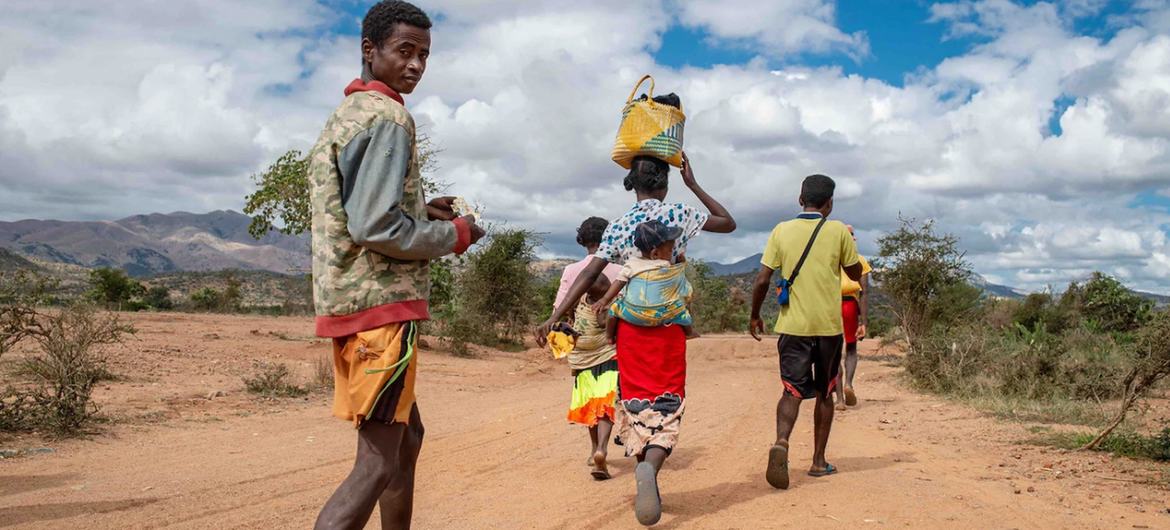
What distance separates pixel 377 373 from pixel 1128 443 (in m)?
6.23

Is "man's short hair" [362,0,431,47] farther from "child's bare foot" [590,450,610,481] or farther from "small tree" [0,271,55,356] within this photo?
"small tree" [0,271,55,356]

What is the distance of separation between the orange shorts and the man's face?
2.95 feet

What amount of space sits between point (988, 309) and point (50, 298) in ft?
56.7

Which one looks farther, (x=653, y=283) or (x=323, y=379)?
(x=323, y=379)

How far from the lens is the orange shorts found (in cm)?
301

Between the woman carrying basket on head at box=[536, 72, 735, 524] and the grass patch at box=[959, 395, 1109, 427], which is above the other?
the woman carrying basket on head at box=[536, 72, 735, 524]

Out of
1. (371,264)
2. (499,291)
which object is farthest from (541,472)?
(499,291)

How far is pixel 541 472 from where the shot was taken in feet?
20.9

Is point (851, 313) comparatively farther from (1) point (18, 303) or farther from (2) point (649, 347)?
(1) point (18, 303)

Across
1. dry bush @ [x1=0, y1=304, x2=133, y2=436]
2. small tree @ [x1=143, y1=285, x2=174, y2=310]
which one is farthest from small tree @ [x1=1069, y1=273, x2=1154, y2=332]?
small tree @ [x1=143, y1=285, x2=174, y2=310]

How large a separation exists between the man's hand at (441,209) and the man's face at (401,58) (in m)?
0.43

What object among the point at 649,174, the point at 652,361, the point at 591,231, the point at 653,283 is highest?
the point at 649,174

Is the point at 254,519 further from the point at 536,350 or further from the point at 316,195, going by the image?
the point at 536,350

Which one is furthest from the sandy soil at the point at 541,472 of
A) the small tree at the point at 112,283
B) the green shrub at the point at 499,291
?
the small tree at the point at 112,283
